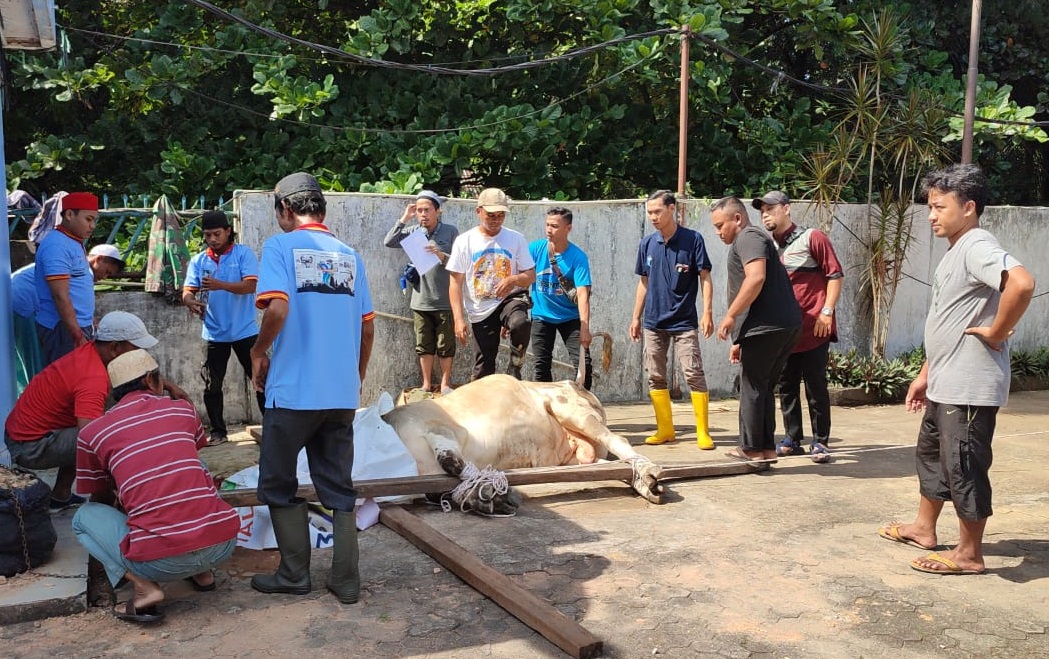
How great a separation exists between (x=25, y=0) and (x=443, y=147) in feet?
17.3

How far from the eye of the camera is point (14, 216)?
8461mm

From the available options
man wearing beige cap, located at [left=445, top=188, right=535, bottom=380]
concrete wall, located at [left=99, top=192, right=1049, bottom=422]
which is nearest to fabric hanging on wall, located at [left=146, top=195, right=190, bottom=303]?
concrete wall, located at [left=99, top=192, right=1049, bottom=422]

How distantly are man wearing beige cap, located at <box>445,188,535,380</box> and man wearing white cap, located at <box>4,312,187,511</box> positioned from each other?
9.79 ft

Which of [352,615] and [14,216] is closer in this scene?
[352,615]

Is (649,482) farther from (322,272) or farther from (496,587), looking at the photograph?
(322,272)

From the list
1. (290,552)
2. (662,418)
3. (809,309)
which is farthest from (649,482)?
(290,552)

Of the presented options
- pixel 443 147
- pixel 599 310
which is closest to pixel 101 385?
pixel 599 310

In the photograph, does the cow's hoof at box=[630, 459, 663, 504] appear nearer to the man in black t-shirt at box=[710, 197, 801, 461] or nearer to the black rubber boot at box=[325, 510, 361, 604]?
the man in black t-shirt at box=[710, 197, 801, 461]

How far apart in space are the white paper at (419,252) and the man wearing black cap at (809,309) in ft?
9.21

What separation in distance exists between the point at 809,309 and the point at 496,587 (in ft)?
12.4

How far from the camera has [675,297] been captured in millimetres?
7547

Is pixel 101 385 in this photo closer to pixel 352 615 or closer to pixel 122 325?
pixel 122 325

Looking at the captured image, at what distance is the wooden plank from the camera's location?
12.5ft

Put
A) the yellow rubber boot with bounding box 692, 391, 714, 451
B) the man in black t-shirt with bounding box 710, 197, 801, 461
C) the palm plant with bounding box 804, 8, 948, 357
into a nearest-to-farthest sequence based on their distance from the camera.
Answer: the man in black t-shirt with bounding box 710, 197, 801, 461 → the yellow rubber boot with bounding box 692, 391, 714, 451 → the palm plant with bounding box 804, 8, 948, 357
